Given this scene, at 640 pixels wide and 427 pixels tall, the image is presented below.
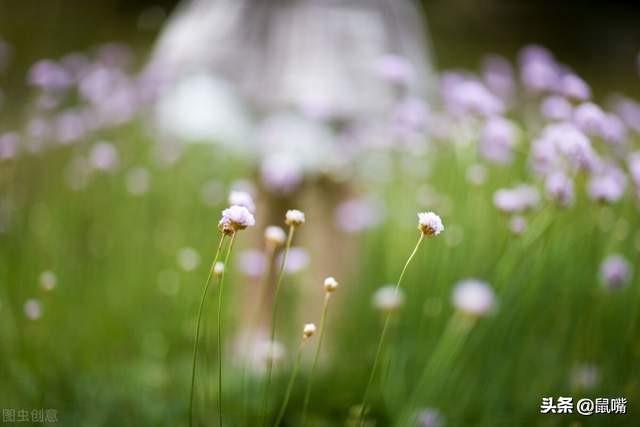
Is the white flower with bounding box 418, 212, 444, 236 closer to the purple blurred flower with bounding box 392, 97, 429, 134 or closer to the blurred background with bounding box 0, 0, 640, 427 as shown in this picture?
the blurred background with bounding box 0, 0, 640, 427

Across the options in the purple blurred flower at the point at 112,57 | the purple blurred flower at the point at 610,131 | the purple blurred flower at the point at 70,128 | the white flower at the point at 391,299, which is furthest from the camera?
the purple blurred flower at the point at 112,57

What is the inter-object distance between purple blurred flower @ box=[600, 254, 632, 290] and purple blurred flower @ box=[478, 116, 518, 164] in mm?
277

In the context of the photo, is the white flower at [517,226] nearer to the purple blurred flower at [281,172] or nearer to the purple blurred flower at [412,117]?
the purple blurred flower at [412,117]

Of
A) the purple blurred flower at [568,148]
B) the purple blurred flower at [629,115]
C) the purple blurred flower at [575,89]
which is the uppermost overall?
the purple blurred flower at [629,115]

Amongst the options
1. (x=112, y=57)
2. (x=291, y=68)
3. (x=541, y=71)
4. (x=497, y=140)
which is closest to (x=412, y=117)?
(x=497, y=140)

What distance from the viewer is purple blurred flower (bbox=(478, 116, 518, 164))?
3.83 ft

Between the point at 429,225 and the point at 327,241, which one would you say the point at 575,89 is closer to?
the point at 429,225

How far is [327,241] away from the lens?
1831 mm

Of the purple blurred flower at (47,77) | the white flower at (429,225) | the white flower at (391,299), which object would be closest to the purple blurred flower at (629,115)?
the white flower at (391,299)

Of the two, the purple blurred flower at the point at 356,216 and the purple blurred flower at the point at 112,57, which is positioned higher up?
the purple blurred flower at the point at 112,57

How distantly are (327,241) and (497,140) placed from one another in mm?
752

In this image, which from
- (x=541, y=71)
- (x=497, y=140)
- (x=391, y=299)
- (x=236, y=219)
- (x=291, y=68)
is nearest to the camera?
(x=236, y=219)

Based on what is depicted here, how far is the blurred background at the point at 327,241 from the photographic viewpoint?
1105mm

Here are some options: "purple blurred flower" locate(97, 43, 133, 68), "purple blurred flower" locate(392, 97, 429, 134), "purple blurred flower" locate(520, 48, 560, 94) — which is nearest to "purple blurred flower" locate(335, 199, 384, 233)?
"purple blurred flower" locate(392, 97, 429, 134)
